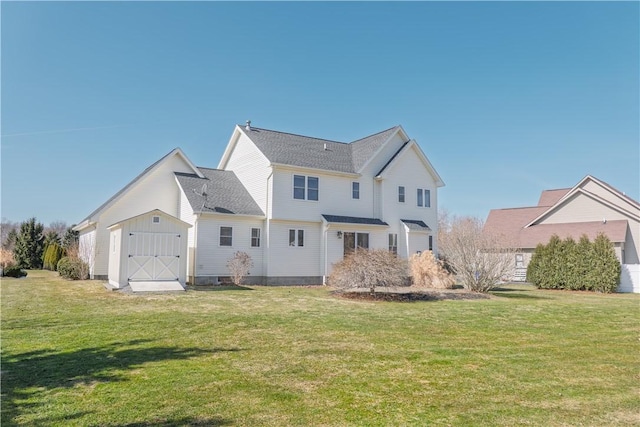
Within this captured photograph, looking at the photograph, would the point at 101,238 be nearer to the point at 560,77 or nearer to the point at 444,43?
the point at 444,43

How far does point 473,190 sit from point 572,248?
71.2 ft

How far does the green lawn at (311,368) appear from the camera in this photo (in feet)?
15.4

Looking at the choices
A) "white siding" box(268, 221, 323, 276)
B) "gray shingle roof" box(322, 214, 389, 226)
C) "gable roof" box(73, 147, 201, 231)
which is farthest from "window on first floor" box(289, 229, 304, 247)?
"gable roof" box(73, 147, 201, 231)

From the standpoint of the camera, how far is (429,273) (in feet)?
74.6

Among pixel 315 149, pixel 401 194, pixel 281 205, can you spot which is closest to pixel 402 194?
pixel 401 194

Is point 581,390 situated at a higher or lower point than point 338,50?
lower

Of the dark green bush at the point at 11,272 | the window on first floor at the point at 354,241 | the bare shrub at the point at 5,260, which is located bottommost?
the dark green bush at the point at 11,272

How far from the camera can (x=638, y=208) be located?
29.0 m

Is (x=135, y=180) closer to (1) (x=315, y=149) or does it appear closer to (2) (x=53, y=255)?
(1) (x=315, y=149)

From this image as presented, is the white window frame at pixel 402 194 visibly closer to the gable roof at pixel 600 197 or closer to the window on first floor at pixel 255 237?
the window on first floor at pixel 255 237

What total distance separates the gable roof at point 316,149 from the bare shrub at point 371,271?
8664 mm

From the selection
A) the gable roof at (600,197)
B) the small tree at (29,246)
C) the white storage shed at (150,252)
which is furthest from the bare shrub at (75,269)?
the gable roof at (600,197)

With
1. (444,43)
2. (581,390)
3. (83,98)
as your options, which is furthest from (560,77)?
(83,98)

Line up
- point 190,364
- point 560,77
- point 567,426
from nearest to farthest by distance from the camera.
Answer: point 567,426, point 190,364, point 560,77
